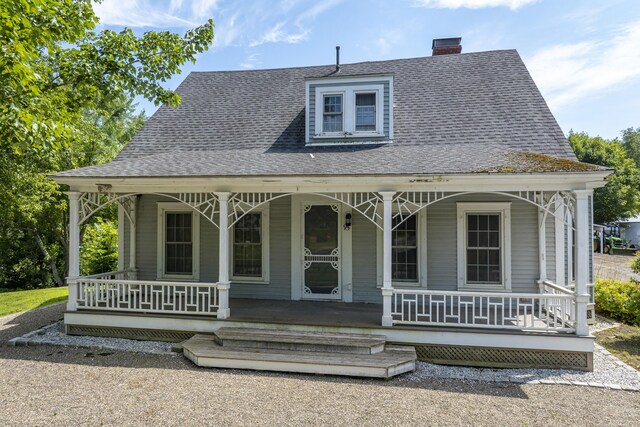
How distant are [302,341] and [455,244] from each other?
4.04 metres

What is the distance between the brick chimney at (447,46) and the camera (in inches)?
493

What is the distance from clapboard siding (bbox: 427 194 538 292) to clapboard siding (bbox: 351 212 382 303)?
4.01 ft

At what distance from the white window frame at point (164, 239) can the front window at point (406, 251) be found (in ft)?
15.4

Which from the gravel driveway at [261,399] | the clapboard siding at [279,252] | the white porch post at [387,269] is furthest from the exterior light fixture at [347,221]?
the gravel driveway at [261,399]

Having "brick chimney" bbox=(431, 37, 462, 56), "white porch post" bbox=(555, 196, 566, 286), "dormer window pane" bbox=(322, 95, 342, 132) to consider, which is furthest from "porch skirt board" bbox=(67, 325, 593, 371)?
"brick chimney" bbox=(431, 37, 462, 56)

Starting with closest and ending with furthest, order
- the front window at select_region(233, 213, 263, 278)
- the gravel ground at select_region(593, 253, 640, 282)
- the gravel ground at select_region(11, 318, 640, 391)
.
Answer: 1. the gravel ground at select_region(11, 318, 640, 391)
2. the front window at select_region(233, 213, 263, 278)
3. the gravel ground at select_region(593, 253, 640, 282)

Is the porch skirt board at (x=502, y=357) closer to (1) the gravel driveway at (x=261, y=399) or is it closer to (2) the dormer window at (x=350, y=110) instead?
(1) the gravel driveway at (x=261, y=399)

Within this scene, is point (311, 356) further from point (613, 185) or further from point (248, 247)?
point (613, 185)

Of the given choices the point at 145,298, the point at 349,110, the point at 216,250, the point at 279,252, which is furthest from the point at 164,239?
the point at 349,110

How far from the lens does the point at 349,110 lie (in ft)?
30.4

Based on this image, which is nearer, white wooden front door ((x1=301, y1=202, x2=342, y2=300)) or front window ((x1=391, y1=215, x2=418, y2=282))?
front window ((x1=391, y1=215, x2=418, y2=282))

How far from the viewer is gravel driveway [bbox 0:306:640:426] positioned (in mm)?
4363

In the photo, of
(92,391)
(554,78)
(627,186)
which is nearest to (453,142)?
(554,78)

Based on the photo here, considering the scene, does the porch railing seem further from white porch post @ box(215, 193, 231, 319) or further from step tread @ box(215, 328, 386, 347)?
step tread @ box(215, 328, 386, 347)
